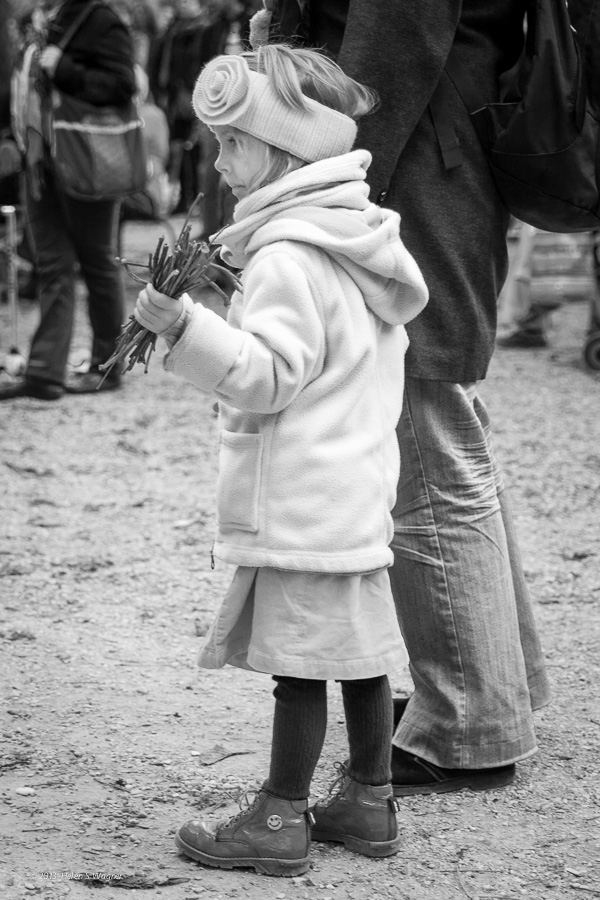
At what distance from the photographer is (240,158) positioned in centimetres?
230

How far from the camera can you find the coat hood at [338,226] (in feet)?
7.29

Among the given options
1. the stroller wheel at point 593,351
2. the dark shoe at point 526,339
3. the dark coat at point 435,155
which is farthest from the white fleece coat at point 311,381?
→ the dark shoe at point 526,339

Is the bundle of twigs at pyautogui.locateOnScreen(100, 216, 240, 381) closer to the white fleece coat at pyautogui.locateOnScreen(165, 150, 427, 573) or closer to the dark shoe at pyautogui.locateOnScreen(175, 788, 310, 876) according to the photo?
the white fleece coat at pyautogui.locateOnScreen(165, 150, 427, 573)

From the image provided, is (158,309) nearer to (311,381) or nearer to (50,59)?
(311,381)

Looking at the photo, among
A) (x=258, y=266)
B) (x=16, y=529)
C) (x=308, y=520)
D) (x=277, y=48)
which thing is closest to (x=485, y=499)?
(x=308, y=520)

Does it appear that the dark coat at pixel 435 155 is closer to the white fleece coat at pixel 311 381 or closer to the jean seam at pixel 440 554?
the jean seam at pixel 440 554

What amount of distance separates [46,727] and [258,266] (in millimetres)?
1381

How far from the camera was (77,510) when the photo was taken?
4.98 meters

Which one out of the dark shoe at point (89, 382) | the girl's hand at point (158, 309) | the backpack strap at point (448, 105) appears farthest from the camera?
the dark shoe at point (89, 382)

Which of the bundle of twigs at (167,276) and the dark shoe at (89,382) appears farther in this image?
the dark shoe at (89,382)

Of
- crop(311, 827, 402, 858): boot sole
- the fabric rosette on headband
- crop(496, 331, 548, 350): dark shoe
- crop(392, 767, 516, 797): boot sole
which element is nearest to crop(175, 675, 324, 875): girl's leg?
crop(311, 827, 402, 858): boot sole

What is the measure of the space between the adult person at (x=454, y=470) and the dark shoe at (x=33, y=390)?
434 centimetres

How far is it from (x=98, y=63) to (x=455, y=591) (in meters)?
4.61

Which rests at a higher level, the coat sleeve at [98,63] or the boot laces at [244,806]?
the coat sleeve at [98,63]
